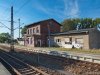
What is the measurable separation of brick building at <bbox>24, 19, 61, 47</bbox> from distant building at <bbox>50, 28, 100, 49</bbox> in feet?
22.9

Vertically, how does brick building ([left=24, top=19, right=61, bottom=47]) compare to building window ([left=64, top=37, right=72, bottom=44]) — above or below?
above

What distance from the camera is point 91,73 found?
1280cm

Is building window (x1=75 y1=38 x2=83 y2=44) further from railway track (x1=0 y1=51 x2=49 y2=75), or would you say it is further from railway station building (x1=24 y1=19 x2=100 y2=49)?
railway track (x1=0 y1=51 x2=49 y2=75)

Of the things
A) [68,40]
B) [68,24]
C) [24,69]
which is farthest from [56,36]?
[68,24]

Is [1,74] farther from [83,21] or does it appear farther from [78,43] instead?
[83,21]

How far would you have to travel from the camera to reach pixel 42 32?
183 feet

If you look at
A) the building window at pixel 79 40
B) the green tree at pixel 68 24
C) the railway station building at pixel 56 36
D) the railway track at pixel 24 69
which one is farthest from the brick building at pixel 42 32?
the green tree at pixel 68 24

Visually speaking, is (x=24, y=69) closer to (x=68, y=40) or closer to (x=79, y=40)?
(x=79, y=40)

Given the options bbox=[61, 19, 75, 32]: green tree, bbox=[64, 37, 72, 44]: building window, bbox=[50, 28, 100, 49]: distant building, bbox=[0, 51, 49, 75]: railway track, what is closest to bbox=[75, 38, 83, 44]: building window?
bbox=[50, 28, 100, 49]: distant building

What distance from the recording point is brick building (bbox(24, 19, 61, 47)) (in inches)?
2143

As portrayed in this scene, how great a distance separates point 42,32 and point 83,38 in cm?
1753

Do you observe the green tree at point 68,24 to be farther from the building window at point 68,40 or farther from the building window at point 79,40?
the building window at point 79,40

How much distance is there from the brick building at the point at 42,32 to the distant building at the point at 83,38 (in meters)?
6.99

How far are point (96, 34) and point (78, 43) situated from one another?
461cm
